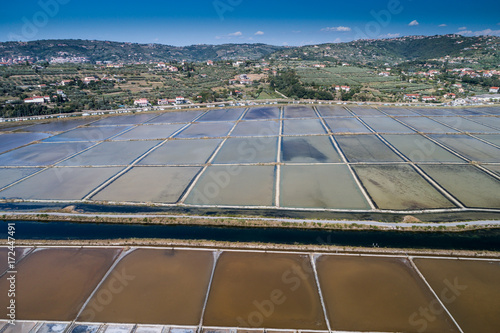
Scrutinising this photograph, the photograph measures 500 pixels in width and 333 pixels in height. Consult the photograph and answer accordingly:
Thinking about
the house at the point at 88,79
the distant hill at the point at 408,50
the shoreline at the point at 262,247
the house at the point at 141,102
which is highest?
the distant hill at the point at 408,50

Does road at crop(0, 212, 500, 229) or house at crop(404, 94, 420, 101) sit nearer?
road at crop(0, 212, 500, 229)

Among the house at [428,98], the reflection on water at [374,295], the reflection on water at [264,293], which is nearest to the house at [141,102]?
the reflection on water at [264,293]

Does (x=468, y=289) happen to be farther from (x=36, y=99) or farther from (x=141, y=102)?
(x=36, y=99)

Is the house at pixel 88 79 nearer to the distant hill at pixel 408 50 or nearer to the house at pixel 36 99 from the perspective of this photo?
the house at pixel 36 99

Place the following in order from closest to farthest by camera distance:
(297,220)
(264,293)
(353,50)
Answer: (264,293), (297,220), (353,50)

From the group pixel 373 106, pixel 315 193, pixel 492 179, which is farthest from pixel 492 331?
pixel 373 106

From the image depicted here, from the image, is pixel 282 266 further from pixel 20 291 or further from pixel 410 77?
pixel 410 77

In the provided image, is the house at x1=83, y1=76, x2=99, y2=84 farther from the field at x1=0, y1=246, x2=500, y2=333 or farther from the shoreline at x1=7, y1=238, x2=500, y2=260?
the field at x1=0, y1=246, x2=500, y2=333

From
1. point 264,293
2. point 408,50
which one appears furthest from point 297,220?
point 408,50

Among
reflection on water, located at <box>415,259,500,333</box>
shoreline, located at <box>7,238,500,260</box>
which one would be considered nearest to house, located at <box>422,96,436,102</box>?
shoreline, located at <box>7,238,500,260</box>
